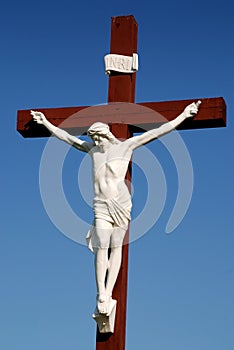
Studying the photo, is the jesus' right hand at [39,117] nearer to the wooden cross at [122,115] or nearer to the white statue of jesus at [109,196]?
the wooden cross at [122,115]

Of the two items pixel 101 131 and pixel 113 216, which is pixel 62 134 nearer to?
pixel 101 131

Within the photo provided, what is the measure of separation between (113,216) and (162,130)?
0.87 meters

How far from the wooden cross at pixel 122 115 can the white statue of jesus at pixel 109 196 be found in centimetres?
10

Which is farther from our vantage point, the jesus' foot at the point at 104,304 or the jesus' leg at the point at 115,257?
the jesus' leg at the point at 115,257

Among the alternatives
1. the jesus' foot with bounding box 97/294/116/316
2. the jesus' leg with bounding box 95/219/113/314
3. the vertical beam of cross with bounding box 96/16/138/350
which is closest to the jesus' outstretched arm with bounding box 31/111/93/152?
the vertical beam of cross with bounding box 96/16/138/350

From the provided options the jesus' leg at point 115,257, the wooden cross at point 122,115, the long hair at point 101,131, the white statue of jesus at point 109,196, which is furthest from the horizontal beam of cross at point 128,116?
the jesus' leg at point 115,257

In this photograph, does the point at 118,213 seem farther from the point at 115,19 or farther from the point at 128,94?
the point at 115,19

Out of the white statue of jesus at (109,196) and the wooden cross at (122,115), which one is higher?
the wooden cross at (122,115)

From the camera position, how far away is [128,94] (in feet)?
25.4

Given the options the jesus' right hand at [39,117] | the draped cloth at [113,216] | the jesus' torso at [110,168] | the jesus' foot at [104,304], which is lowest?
the jesus' foot at [104,304]

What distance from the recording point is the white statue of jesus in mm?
7039

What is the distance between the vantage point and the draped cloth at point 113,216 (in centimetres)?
711

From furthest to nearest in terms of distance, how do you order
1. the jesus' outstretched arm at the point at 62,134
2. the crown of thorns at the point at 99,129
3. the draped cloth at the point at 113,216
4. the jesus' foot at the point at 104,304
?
the jesus' outstretched arm at the point at 62,134
the crown of thorns at the point at 99,129
the draped cloth at the point at 113,216
the jesus' foot at the point at 104,304

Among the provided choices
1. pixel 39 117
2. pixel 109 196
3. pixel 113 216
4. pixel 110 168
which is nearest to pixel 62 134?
pixel 39 117
